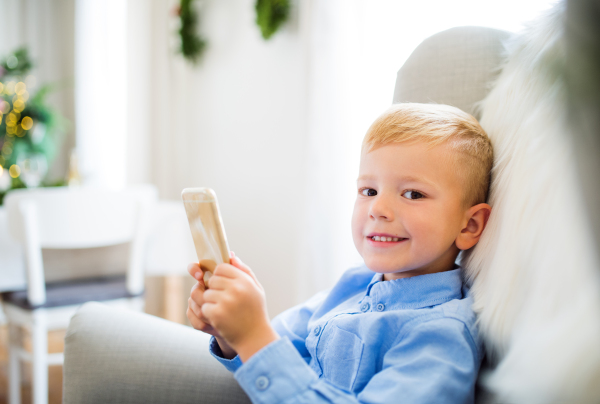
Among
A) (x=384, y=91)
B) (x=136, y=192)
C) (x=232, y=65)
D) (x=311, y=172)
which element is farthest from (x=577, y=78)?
(x=232, y=65)

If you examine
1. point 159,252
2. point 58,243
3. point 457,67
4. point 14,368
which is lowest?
point 14,368

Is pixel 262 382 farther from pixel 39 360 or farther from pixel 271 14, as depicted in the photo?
pixel 271 14

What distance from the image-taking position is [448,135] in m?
0.64

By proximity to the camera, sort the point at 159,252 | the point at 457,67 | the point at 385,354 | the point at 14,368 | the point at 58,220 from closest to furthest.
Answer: the point at 385,354
the point at 457,67
the point at 58,220
the point at 14,368
the point at 159,252

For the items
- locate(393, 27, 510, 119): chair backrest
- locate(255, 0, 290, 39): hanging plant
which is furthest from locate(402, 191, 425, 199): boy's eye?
locate(255, 0, 290, 39): hanging plant

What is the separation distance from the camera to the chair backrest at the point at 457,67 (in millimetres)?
787

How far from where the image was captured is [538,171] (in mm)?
498

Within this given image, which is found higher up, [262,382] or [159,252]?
[262,382]

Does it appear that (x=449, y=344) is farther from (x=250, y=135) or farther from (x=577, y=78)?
(x=250, y=135)

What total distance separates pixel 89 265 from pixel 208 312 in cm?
132

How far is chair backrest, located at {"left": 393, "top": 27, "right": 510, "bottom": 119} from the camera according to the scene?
2.58 feet

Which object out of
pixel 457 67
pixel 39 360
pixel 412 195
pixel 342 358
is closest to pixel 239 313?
pixel 342 358

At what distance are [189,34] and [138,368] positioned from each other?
2.00m

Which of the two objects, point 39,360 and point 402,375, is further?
point 39,360
